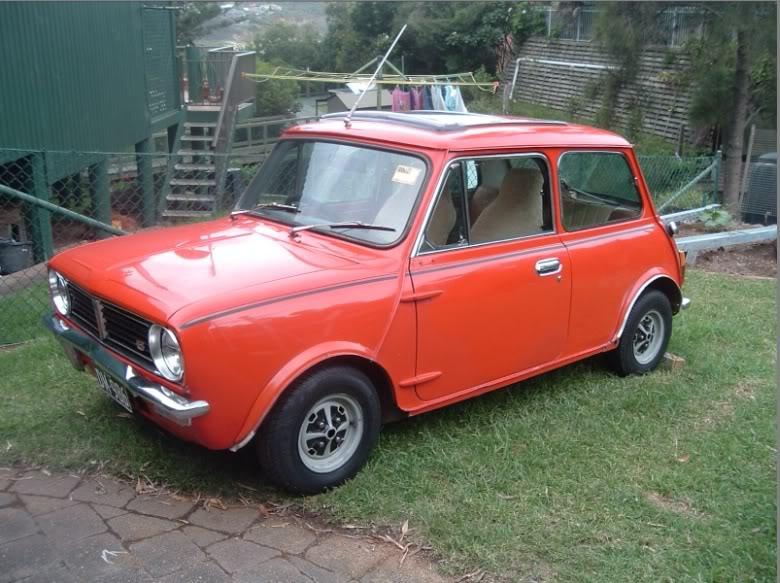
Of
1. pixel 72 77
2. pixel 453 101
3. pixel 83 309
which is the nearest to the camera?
pixel 83 309

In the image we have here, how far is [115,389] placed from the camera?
3910 mm

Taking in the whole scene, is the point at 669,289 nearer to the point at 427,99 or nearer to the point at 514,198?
the point at 514,198

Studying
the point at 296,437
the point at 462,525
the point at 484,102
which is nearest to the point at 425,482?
the point at 462,525

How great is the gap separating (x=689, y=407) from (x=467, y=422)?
150 centimetres

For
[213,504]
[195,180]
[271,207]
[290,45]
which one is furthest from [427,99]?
[290,45]

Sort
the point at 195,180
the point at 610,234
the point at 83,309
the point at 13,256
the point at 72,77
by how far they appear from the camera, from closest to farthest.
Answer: the point at 83,309
the point at 610,234
the point at 13,256
the point at 72,77
the point at 195,180

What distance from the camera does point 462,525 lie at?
3.63m

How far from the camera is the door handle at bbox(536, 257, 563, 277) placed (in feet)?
15.3

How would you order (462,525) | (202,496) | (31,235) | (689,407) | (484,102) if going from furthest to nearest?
(484,102) < (31,235) < (689,407) < (202,496) < (462,525)

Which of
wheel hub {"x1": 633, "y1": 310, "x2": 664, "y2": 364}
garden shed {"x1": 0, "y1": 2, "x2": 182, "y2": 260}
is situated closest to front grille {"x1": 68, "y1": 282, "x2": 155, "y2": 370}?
wheel hub {"x1": 633, "y1": 310, "x2": 664, "y2": 364}

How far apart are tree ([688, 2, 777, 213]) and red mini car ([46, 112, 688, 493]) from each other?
28.4 feet

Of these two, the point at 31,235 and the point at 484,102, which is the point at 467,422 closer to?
the point at 31,235

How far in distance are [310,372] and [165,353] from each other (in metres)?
0.66

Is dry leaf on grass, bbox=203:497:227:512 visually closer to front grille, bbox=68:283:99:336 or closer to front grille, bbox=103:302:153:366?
front grille, bbox=103:302:153:366
